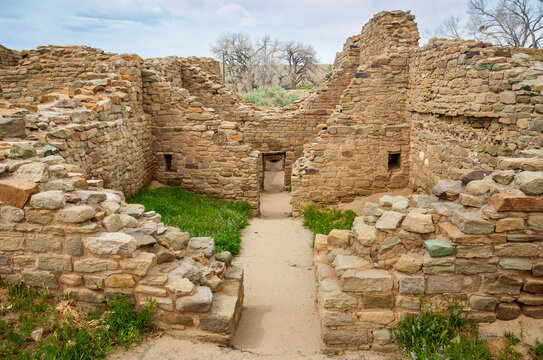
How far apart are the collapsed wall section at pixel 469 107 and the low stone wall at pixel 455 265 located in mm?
2905

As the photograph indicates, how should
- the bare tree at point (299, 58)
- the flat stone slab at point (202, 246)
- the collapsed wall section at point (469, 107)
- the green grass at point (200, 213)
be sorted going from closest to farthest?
the flat stone slab at point (202, 246) → the collapsed wall section at point (469, 107) → the green grass at point (200, 213) → the bare tree at point (299, 58)

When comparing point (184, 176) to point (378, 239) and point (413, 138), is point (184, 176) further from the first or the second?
point (378, 239)

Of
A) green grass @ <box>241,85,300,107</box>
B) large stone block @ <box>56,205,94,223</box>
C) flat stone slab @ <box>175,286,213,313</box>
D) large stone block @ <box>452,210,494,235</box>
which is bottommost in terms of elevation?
flat stone slab @ <box>175,286,213,313</box>

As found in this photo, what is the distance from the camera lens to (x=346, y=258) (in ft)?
15.5

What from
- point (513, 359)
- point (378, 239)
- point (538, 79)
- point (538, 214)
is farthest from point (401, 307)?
point (538, 79)

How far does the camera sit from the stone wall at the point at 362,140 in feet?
34.6

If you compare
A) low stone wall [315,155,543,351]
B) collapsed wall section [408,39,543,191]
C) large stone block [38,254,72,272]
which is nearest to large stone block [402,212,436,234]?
low stone wall [315,155,543,351]

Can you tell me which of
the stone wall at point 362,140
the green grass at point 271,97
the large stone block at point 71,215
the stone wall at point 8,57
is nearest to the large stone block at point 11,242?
Answer: the large stone block at point 71,215

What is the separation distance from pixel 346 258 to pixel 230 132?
648 cm

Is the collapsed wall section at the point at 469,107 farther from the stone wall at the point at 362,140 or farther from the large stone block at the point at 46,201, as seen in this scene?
the large stone block at the point at 46,201

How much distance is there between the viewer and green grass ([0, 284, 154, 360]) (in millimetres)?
3402

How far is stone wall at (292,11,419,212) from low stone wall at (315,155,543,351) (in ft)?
20.2

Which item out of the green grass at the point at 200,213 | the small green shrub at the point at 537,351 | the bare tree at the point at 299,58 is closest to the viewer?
the small green shrub at the point at 537,351

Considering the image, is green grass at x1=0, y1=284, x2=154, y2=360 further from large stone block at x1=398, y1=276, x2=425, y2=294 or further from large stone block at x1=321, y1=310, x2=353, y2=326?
large stone block at x1=398, y1=276, x2=425, y2=294
